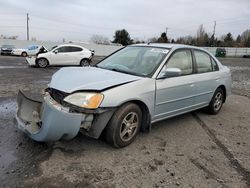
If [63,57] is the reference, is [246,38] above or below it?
above

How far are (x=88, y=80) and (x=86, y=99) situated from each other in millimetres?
432

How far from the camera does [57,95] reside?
3895mm

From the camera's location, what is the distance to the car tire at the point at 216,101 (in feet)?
19.8

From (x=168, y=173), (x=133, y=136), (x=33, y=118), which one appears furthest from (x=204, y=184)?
(x=33, y=118)

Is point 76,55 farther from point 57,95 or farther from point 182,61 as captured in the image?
point 57,95

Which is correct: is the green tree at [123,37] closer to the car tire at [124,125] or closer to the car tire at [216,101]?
the car tire at [216,101]

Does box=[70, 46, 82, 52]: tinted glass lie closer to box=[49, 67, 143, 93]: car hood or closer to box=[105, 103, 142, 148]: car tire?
box=[49, 67, 143, 93]: car hood

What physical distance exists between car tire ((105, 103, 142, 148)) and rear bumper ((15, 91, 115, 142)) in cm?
12

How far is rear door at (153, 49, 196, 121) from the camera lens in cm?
449

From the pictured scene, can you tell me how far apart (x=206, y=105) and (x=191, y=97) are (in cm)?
88

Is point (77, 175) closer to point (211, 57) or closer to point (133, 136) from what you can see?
point (133, 136)

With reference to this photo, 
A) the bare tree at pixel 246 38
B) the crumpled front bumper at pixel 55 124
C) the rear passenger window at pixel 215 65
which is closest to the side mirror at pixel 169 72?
the crumpled front bumper at pixel 55 124

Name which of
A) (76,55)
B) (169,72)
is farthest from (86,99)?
(76,55)

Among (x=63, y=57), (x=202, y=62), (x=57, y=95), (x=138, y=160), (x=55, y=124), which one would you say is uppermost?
(x=202, y=62)
